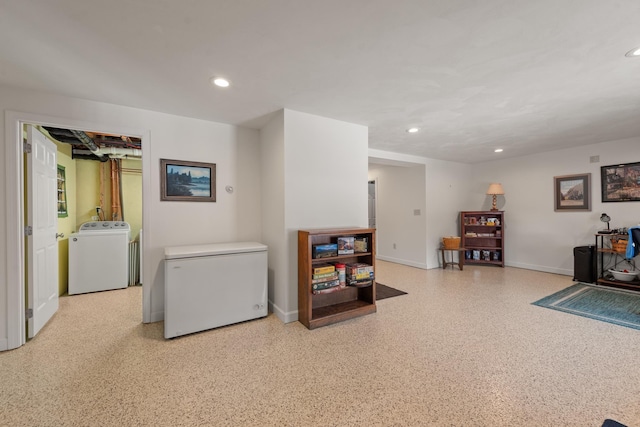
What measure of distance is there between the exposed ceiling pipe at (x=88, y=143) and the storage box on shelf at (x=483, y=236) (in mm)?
6553

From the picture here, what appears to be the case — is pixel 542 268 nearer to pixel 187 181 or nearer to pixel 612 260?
pixel 612 260

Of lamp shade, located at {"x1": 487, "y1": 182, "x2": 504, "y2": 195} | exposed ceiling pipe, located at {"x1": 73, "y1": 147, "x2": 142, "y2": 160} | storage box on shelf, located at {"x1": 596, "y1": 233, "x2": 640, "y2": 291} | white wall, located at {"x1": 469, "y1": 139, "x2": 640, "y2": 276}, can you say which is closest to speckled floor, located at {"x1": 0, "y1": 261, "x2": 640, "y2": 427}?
storage box on shelf, located at {"x1": 596, "y1": 233, "x2": 640, "y2": 291}

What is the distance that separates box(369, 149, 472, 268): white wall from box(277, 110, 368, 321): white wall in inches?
67.0

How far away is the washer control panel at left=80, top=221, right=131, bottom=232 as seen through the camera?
388 cm

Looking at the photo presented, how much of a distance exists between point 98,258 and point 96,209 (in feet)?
3.44

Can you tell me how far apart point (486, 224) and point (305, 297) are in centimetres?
461

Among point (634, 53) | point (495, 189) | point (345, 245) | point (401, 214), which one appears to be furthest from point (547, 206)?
point (345, 245)

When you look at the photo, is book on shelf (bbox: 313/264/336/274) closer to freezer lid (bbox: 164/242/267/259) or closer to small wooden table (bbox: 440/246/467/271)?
freezer lid (bbox: 164/242/267/259)

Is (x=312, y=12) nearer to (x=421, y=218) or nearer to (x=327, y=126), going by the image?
(x=327, y=126)

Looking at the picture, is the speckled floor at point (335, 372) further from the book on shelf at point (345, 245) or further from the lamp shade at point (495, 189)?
the lamp shade at point (495, 189)

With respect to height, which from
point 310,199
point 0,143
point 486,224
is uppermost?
point 0,143

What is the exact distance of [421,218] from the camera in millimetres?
5434

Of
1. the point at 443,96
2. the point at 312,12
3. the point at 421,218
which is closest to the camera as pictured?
the point at 312,12

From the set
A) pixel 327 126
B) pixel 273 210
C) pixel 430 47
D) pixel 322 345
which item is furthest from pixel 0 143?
pixel 430 47
